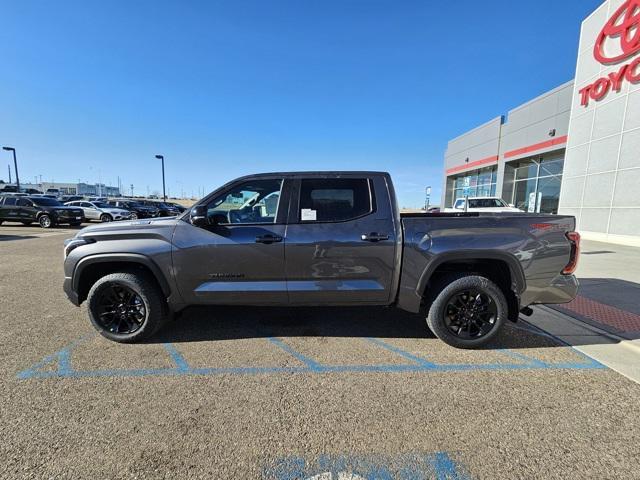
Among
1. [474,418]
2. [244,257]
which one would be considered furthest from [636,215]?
[244,257]

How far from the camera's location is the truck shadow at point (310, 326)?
12.5 ft

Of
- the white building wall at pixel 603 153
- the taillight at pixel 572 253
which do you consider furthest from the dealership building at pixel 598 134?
the taillight at pixel 572 253

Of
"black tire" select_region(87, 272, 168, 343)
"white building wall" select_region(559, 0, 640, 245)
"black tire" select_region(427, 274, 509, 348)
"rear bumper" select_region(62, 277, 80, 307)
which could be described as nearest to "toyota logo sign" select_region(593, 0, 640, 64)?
"white building wall" select_region(559, 0, 640, 245)

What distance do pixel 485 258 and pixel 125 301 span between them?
4.05 meters

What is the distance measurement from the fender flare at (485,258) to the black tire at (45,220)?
21309 millimetres

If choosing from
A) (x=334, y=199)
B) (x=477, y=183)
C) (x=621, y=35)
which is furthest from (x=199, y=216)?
(x=477, y=183)

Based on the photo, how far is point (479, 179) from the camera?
2850 cm

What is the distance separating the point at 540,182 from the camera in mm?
20094

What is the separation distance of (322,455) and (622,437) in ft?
6.88

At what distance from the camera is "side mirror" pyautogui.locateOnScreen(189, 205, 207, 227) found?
11.1 feet

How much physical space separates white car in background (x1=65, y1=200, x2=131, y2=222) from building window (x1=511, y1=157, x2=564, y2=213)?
25.3 metres

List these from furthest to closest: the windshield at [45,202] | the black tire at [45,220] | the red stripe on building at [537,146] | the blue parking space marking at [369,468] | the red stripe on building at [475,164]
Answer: the red stripe on building at [475,164], the red stripe on building at [537,146], the windshield at [45,202], the black tire at [45,220], the blue parking space marking at [369,468]

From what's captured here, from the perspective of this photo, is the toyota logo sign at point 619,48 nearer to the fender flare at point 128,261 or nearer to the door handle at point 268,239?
the door handle at point 268,239

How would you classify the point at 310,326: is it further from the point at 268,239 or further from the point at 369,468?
the point at 369,468
